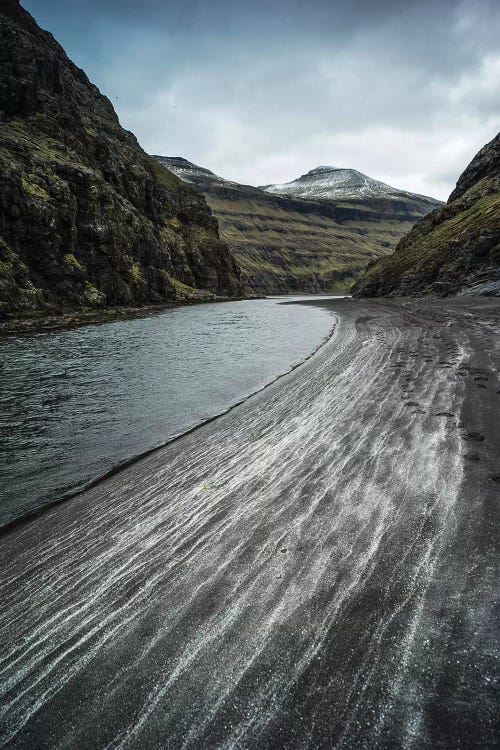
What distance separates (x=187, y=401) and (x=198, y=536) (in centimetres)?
741

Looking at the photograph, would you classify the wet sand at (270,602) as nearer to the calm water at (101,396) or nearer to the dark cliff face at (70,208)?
the calm water at (101,396)

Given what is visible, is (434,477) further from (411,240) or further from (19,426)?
(411,240)

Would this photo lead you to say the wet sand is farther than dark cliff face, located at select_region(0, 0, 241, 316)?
No

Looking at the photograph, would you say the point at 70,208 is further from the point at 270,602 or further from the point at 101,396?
the point at 270,602

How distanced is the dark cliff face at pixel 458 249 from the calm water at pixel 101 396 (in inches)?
1727

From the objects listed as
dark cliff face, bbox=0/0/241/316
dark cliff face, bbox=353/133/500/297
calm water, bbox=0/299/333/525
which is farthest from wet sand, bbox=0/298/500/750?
dark cliff face, bbox=353/133/500/297

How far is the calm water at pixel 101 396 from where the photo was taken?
7.47 metres

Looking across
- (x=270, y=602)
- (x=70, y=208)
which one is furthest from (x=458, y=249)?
(x=270, y=602)

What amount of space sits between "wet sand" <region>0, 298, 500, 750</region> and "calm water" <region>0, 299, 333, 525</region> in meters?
1.23

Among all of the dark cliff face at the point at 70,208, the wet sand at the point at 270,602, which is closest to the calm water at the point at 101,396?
the wet sand at the point at 270,602

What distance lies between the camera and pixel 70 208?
6047 cm

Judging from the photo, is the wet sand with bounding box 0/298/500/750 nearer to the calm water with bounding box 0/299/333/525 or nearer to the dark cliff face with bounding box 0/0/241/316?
the calm water with bounding box 0/299/333/525

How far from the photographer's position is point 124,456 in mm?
7969

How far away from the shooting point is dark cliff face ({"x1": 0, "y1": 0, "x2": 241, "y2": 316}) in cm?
5150
